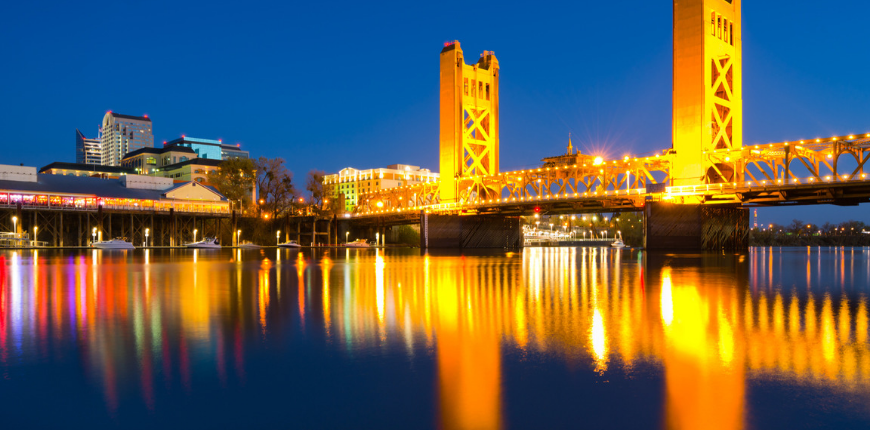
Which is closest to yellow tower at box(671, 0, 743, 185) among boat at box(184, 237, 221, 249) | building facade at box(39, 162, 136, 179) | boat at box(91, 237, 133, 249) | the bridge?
the bridge

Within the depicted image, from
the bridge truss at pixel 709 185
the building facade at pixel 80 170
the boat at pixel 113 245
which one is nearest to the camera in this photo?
the bridge truss at pixel 709 185

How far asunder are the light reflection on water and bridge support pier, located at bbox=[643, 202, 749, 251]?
42.2 m

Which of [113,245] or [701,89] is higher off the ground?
[701,89]

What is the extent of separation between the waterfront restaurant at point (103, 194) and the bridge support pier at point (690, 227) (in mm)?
66269

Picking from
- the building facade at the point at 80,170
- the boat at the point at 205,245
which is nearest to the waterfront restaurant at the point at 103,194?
the boat at the point at 205,245

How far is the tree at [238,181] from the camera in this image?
106812mm

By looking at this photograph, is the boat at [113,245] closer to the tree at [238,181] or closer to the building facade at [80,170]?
the tree at [238,181]

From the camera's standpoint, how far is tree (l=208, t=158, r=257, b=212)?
106812 millimetres

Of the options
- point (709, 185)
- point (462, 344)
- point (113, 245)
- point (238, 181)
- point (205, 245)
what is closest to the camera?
point (462, 344)

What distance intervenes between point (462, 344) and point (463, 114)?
82073mm

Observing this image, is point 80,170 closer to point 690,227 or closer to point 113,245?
point 113,245

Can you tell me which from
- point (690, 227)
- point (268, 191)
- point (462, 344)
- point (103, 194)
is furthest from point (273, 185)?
point (462, 344)

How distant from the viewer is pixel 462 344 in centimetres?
1046

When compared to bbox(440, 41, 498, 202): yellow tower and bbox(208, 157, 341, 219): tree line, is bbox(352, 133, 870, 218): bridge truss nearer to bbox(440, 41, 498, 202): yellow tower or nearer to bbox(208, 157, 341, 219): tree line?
bbox(440, 41, 498, 202): yellow tower
